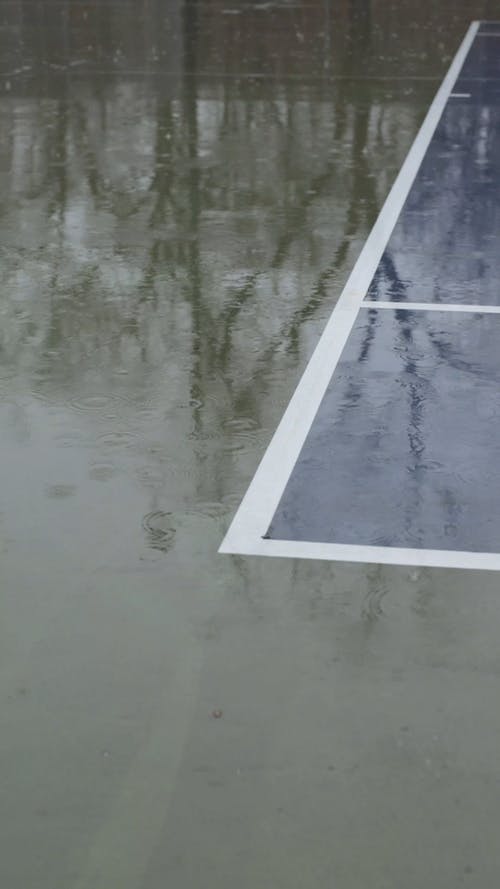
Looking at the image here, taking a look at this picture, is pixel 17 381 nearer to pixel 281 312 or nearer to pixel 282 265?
pixel 281 312

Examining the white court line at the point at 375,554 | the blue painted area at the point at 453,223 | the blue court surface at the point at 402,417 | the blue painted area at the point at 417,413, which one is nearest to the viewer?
the white court line at the point at 375,554

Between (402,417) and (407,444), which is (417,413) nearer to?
(402,417)

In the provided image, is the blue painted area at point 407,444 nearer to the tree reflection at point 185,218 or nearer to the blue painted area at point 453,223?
the tree reflection at point 185,218

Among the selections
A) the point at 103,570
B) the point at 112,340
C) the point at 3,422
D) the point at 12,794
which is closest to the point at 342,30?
the point at 112,340

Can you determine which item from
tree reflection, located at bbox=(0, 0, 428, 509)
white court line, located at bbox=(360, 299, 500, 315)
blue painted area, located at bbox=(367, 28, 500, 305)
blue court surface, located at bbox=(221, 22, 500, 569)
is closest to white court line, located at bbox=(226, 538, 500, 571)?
blue court surface, located at bbox=(221, 22, 500, 569)

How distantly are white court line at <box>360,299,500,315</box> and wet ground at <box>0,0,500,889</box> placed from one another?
34cm

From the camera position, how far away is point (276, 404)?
717 centimetres

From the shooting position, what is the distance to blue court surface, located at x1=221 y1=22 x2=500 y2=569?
226 inches

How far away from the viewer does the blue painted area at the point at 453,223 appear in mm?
9133

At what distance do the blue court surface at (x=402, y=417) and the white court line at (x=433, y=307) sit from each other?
0.02m

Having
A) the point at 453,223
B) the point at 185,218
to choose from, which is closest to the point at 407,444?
the point at 453,223

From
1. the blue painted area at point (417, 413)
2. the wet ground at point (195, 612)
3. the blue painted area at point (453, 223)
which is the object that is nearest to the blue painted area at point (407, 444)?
the blue painted area at point (417, 413)

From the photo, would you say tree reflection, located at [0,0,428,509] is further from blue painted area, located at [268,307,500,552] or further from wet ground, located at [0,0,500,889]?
blue painted area, located at [268,307,500,552]

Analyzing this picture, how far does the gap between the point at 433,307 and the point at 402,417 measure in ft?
6.12
